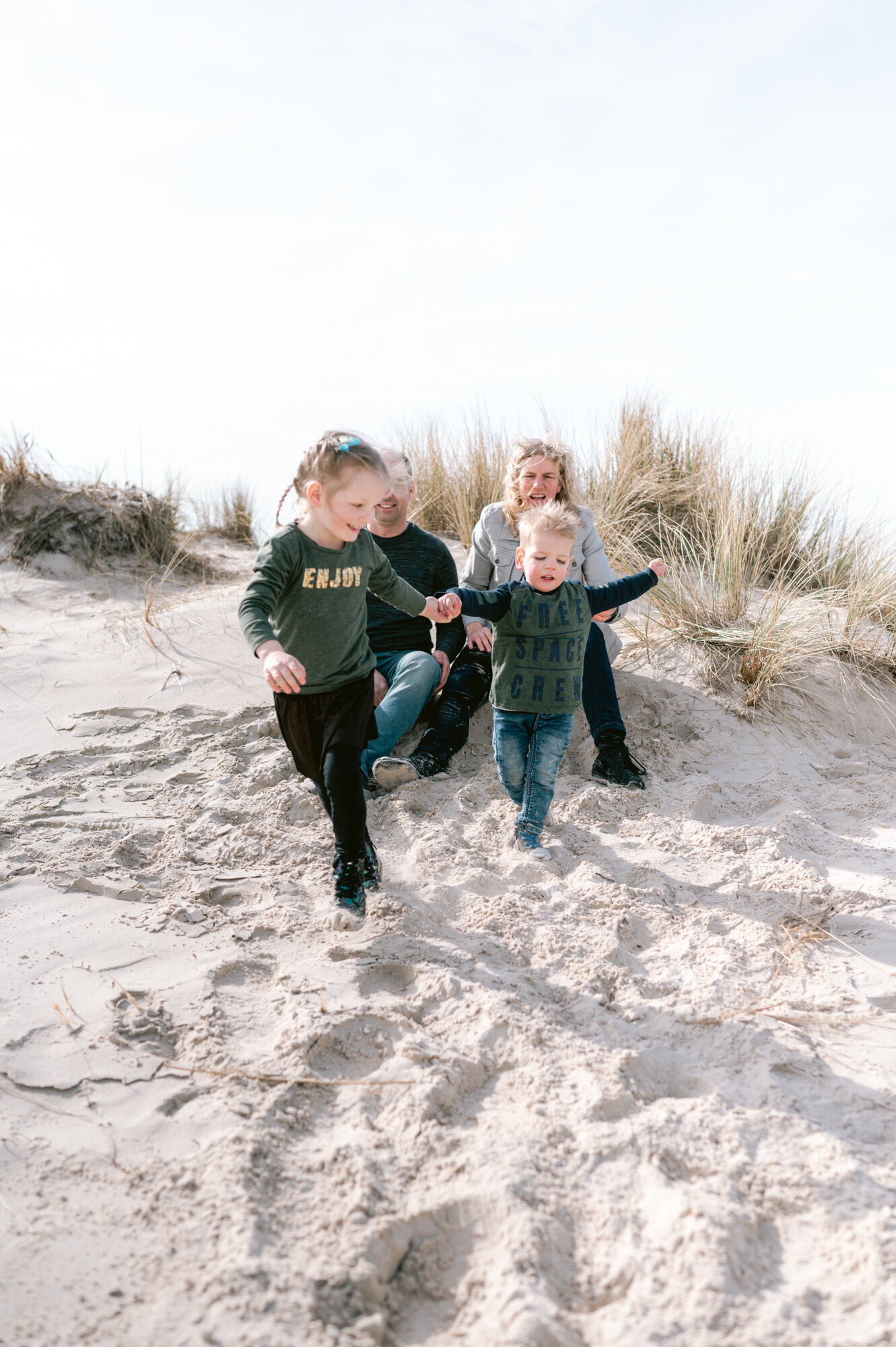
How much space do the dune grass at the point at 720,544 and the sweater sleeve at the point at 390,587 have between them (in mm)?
1712

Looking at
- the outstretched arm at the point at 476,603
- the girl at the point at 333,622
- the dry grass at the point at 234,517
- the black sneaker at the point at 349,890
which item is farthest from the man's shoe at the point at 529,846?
the dry grass at the point at 234,517

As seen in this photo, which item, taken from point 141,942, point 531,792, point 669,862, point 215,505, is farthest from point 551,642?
point 215,505

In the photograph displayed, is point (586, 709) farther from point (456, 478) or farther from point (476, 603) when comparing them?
point (456, 478)

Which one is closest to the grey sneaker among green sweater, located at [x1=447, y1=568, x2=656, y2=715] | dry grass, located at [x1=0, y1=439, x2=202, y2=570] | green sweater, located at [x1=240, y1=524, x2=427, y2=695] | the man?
the man

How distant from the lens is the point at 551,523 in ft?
10.2

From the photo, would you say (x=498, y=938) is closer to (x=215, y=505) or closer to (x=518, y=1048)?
(x=518, y=1048)

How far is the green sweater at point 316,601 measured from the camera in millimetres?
2707

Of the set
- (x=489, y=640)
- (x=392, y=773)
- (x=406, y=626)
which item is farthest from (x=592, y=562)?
(x=392, y=773)

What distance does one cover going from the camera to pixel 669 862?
325 centimetres

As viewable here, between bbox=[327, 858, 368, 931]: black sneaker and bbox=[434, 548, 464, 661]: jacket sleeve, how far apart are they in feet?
5.36

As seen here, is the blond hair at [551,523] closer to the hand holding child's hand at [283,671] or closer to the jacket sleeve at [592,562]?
the jacket sleeve at [592,562]

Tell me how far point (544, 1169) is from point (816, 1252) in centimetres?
54

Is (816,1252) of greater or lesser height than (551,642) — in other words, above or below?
below

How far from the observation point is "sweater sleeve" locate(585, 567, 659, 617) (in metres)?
3.42
